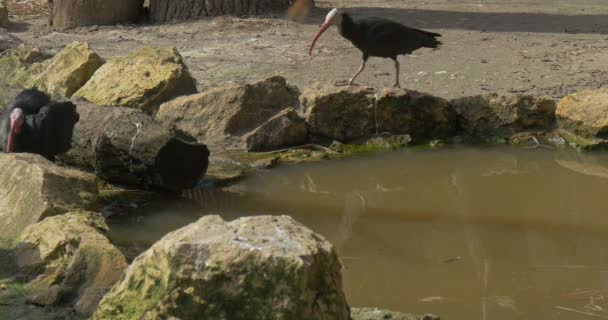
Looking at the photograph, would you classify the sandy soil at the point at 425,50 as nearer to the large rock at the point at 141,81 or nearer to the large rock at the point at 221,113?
the large rock at the point at 141,81

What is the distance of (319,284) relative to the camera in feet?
11.3

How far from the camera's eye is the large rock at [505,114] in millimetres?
8430

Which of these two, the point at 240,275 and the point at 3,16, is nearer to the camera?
the point at 240,275

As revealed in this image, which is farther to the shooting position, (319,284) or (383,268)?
(383,268)

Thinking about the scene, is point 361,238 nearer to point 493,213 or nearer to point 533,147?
point 493,213

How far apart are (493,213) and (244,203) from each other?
165cm

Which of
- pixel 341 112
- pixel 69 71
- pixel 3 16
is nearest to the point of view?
pixel 341 112

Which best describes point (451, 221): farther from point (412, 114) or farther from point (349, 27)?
point (349, 27)

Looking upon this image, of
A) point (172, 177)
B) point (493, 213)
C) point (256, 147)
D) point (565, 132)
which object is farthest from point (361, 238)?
point (565, 132)

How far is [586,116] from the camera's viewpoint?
8.17 m

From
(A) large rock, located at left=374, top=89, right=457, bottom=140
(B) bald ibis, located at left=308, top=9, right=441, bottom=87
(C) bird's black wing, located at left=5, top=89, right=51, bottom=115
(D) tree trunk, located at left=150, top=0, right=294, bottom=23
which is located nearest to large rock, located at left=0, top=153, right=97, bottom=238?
(C) bird's black wing, located at left=5, top=89, right=51, bottom=115

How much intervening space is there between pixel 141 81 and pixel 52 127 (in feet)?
5.29

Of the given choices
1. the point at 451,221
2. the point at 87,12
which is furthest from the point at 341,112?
the point at 87,12

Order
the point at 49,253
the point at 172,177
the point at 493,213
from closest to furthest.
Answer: the point at 49,253 → the point at 493,213 → the point at 172,177
